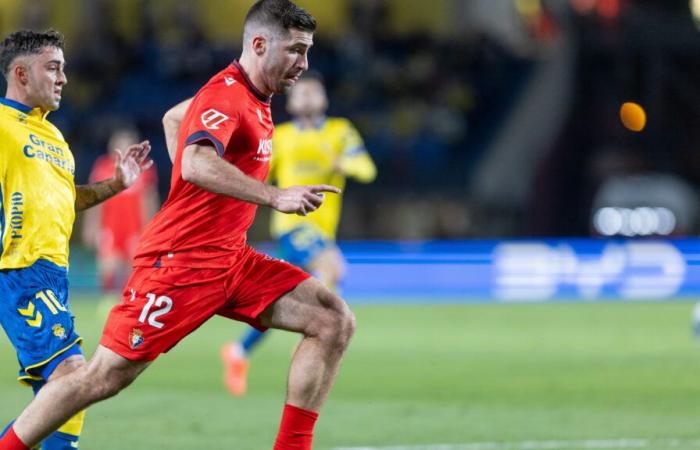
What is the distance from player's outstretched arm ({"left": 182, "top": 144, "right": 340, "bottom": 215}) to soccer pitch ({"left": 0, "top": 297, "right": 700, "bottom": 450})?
230cm

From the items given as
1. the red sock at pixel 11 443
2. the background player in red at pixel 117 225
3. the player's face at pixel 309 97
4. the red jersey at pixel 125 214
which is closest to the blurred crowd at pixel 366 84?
the background player in red at pixel 117 225

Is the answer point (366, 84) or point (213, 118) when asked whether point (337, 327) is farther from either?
point (366, 84)

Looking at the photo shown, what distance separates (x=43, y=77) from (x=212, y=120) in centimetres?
103

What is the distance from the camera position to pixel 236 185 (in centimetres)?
524

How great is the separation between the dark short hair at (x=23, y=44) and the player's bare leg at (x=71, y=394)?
56.2 inches

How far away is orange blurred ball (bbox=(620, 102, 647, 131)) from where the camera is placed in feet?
81.5

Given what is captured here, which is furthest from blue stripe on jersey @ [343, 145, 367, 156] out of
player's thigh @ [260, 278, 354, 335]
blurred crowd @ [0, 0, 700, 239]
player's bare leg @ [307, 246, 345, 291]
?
blurred crowd @ [0, 0, 700, 239]

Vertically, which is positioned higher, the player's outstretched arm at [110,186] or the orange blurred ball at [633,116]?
the orange blurred ball at [633,116]

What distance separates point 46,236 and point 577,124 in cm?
1992

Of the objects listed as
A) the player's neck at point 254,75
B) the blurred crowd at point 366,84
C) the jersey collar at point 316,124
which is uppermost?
the blurred crowd at point 366,84

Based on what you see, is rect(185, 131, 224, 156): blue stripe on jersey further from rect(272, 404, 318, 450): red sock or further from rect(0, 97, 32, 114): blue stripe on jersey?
rect(272, 404, 318, 450): red sock

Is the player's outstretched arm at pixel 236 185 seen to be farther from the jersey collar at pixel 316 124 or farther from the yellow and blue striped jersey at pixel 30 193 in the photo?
the jersey collar at pixel 316 124

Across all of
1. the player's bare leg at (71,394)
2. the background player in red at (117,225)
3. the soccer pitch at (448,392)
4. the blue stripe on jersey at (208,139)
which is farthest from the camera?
the background player in red at (117,225)

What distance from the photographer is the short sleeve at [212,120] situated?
5.32 m
